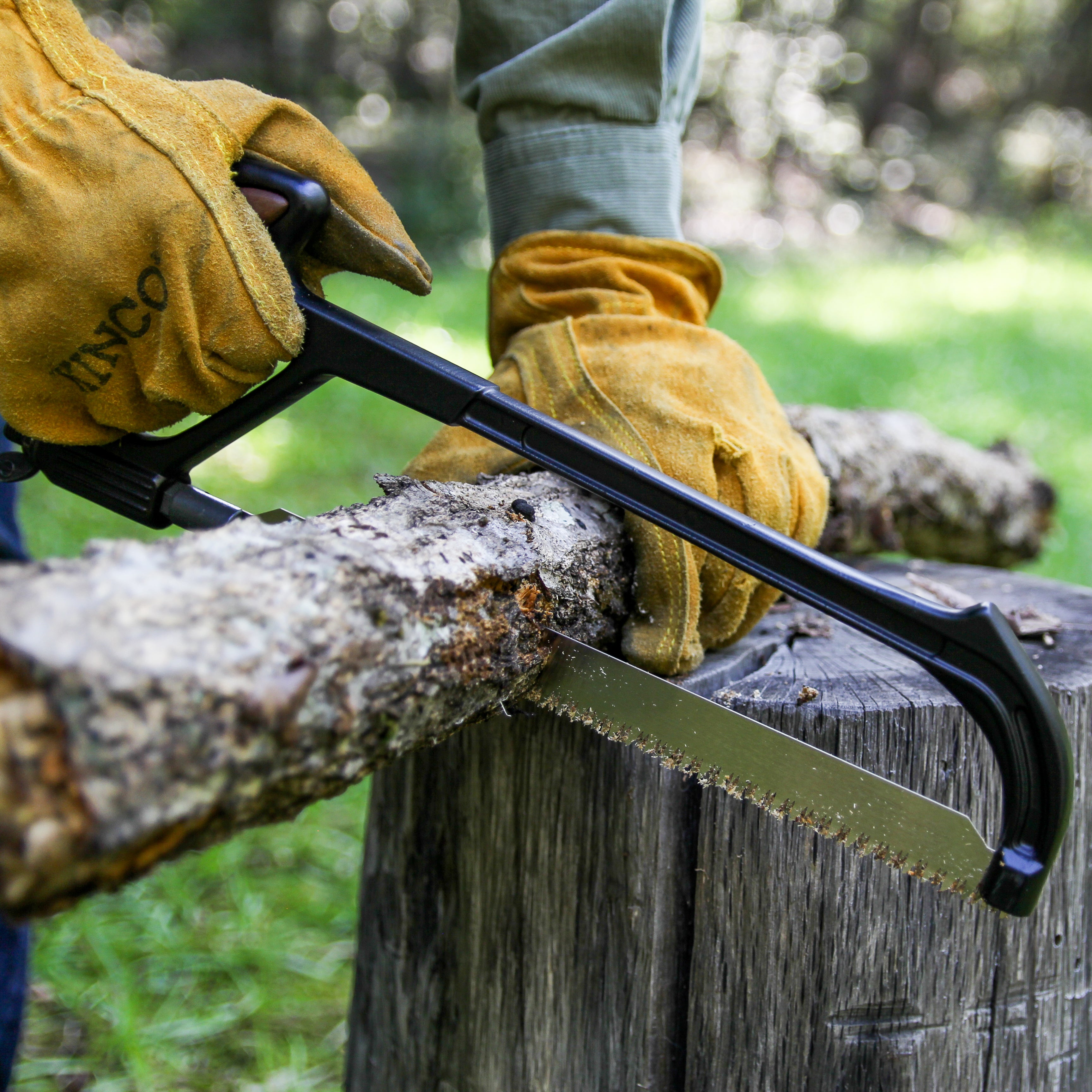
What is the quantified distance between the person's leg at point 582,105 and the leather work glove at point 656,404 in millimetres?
72

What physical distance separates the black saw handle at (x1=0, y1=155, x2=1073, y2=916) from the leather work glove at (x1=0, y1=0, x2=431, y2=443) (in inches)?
1.5

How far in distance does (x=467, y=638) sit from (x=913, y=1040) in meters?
0.78

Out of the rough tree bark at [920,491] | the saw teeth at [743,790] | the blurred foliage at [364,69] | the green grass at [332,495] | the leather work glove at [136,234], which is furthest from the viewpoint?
the blurred foliage at [364,69]

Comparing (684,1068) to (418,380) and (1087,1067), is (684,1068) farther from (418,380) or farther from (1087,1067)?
(418,380)

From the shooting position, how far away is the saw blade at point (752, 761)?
42.2 inches

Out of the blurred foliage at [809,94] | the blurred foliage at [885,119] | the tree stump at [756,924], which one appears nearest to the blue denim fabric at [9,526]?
the tree stump at [756,924]

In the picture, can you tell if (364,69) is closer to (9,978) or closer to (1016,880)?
(9,978)

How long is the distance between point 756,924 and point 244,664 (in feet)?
2.54

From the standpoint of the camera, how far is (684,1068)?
1.20m

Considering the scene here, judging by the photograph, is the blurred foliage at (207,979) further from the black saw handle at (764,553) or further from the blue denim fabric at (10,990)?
the black saw handle at (764,553)

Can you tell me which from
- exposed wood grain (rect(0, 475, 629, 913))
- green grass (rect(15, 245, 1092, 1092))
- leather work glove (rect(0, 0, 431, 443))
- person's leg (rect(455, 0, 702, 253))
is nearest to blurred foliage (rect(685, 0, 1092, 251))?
green grass (rect(15, 245, 1092, 1092))

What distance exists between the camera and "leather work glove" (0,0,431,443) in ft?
3.20

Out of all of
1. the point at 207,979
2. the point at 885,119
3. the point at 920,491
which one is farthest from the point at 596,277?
the point at 885,119

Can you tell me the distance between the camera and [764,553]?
1.00 meters
